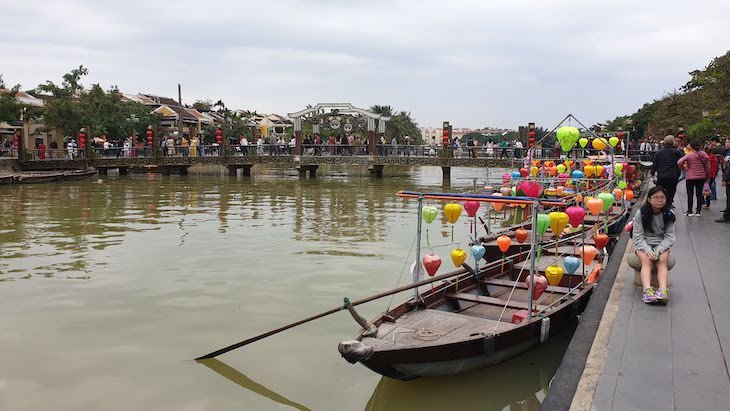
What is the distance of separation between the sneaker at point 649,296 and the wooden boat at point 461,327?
869mm

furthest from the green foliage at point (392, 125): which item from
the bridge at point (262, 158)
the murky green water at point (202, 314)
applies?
the murky green water at point (202, 314)

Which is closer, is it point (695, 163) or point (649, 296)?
point (649, 296)

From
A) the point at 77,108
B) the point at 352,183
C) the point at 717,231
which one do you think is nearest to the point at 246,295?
the point at 717,231

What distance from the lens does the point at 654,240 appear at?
6.62 m

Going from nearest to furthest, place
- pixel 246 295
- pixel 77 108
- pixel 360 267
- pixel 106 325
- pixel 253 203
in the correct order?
pixel 106 325, pixel 246 295, pixel 360 267, pixel 253 203, pixel 77 108

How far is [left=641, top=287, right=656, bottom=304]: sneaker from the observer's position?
6249mm

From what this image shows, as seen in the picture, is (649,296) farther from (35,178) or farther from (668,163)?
(35,178)

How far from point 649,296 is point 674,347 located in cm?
124

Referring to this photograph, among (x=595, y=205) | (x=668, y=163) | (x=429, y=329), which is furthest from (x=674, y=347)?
(x=668, y=163)

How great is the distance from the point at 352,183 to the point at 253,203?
10847 millimetres

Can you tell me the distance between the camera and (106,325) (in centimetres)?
798

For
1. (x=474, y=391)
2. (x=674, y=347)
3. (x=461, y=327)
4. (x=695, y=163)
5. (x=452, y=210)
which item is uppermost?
(x=695, y=163)

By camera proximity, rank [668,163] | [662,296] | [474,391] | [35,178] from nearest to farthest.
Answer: [474,391] → [662,296] → [668,163] → [35,178]

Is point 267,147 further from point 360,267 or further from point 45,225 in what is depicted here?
point 360,267
